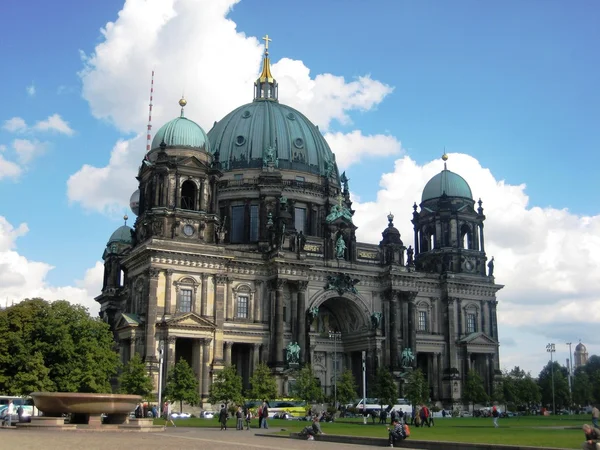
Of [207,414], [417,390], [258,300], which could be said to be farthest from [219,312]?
[417,390]

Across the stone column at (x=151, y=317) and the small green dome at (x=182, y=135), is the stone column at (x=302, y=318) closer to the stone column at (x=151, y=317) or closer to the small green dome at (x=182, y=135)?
the stone column at (x=151, y=317)

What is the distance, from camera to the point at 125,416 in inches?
1677

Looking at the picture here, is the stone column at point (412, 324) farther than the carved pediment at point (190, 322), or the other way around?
the stone column at point (412, 324)

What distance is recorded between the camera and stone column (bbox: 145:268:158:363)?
72.4 m

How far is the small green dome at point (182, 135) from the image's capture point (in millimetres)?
80625

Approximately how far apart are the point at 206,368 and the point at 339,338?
21.1m

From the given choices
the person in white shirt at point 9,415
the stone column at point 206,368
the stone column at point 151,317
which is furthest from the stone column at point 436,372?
the person in white shirt at point 9,415

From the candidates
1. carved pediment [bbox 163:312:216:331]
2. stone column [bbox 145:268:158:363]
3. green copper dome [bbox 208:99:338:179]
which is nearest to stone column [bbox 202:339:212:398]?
carved pediment [bbox 163:312:216:331]

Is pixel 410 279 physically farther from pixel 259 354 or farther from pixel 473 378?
pixel 259 354

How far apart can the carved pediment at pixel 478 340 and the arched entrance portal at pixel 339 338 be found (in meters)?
12.5

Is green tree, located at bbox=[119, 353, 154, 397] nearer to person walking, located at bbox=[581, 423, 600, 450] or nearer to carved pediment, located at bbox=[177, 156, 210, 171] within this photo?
→ carved pediment, located at bbox=[177, 156, 210, 171]

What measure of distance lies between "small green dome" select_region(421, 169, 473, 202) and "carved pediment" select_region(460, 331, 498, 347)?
17753mm

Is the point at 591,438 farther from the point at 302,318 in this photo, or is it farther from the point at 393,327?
the point at 393,327

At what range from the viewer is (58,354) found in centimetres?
6556
